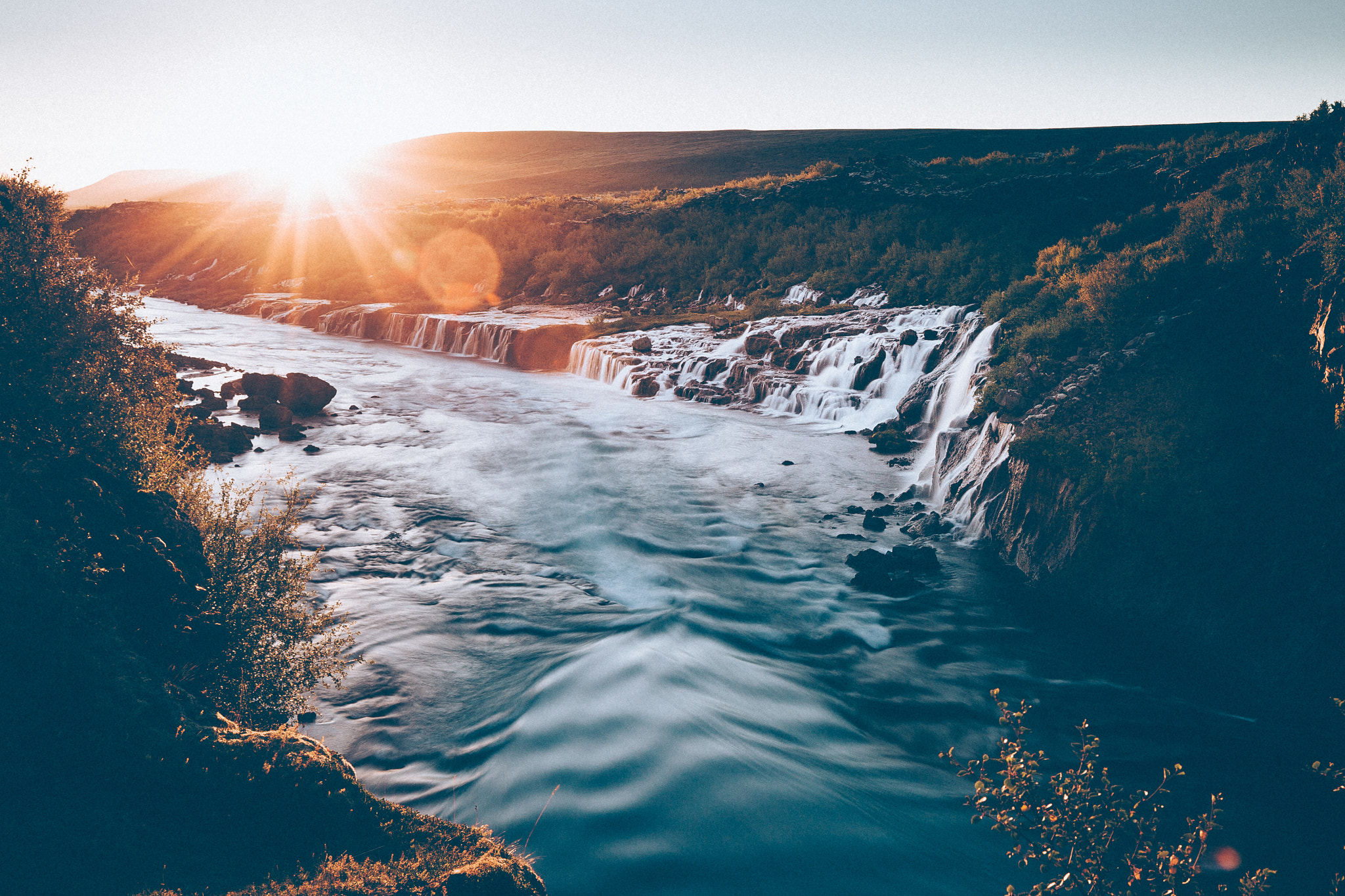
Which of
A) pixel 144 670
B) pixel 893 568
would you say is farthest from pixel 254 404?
pixel 144 670

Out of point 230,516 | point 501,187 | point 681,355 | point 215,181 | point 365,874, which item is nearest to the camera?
point 365,874

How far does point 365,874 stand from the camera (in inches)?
184

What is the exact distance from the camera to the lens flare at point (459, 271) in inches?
2178

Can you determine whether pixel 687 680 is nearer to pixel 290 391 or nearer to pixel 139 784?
pixel 139 784

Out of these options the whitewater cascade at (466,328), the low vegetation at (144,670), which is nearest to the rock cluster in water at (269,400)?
the whitewater cascade at (466,328)

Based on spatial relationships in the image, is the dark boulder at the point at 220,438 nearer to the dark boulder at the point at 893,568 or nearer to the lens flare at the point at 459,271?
the dark boulder at the point at 893,568

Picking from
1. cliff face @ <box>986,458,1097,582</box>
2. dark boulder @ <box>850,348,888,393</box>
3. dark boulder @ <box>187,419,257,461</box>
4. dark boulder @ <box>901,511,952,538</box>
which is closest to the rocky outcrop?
dark boulder @ <box>187,419,257,461</box>

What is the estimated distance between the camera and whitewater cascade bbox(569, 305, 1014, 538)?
17125 mm

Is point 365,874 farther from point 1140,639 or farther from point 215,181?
point 215,181

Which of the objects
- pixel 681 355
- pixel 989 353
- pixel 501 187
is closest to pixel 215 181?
pixel 501 187

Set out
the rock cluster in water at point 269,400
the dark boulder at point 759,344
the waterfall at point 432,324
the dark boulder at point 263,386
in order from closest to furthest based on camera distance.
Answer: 1. the rock cluster in water at point 269,400
2. the dark boulder at point 263,386
3. the dark boulder at point 759,344
4. the waterfall at point 432,324

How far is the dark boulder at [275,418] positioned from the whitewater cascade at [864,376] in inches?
552

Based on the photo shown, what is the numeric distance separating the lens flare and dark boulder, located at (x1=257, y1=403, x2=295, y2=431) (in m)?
28.0

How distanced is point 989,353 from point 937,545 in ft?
24.9
